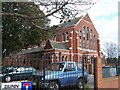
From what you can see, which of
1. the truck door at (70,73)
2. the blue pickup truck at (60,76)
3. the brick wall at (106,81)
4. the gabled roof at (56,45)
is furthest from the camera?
the gabled roof at (56,45)

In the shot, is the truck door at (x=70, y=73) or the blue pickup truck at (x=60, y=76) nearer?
the blue pickup truck at (x=60, y=76)

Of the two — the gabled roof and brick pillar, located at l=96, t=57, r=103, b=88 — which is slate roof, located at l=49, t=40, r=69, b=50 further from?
brick pillar, located at l=96, t=57, r=103, b=88

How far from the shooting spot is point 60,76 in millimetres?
12250

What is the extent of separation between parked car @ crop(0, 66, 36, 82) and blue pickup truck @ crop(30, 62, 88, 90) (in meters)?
0.68

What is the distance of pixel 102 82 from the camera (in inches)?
476

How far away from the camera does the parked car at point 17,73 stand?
9398mm

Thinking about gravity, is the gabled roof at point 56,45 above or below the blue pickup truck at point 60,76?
above

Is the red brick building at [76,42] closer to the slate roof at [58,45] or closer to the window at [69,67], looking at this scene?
the slate roof at [58,45]

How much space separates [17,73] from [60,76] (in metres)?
3.02

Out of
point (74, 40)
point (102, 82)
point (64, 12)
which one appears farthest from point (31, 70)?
point (74, 40)

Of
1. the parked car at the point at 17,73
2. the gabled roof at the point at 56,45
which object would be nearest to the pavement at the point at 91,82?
the parked car at the point at 17,73

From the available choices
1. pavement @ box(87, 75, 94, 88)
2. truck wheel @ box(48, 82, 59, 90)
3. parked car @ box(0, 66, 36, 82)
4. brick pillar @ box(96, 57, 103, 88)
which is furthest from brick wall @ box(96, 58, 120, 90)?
parked car @ box(0, 66, 36, 82)

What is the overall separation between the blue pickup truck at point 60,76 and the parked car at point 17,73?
0.68 m

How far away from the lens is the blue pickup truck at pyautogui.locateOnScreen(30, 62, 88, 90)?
10.9 metres
